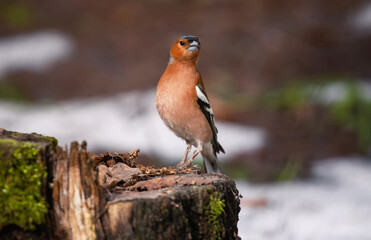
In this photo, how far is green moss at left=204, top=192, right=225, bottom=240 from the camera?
2.72 metres

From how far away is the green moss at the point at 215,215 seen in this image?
2717mm

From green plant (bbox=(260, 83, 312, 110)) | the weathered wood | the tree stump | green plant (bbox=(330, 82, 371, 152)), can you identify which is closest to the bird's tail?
the tree stump

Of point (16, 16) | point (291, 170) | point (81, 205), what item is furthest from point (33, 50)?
point (81, 205)

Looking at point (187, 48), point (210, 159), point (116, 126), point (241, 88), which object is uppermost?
point (241, 88)

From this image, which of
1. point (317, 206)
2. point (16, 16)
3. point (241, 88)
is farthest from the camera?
point (16, 16)

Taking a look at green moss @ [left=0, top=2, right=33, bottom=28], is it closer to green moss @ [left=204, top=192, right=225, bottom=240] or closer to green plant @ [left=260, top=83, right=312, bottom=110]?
green plant @ [left=260, top=83, right=312, bottom=110]

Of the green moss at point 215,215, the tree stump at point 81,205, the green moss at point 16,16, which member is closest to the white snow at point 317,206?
the green moss at point 215,215

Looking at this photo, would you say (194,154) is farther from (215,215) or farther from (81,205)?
(81,205)

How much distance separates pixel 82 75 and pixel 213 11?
148 inches

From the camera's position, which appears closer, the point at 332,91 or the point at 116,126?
the point at 116,126

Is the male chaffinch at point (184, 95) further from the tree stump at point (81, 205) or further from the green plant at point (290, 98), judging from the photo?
the green plant at point (290, 98)

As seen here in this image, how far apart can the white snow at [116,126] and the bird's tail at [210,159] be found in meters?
2.80

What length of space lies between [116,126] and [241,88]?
3.00 metres

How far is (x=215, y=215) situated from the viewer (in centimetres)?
273
